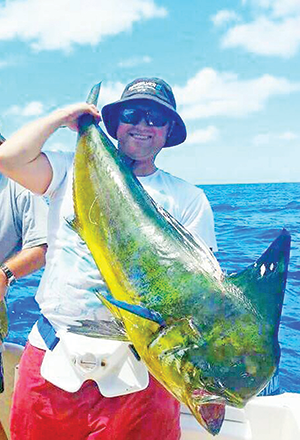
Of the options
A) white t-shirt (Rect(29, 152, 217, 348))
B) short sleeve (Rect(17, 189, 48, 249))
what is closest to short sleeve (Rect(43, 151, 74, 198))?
white t-shirt (Rect(29, 152, 217, 348))

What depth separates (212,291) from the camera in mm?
1432

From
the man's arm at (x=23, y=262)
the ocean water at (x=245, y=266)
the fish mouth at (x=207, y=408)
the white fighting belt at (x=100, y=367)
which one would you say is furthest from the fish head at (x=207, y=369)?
the man's arm at (x=23, y=262)

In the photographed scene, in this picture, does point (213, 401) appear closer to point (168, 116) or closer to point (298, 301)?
point (168, 116)

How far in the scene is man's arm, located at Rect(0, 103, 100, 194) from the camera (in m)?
1.94

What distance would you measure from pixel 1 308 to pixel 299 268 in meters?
7.13

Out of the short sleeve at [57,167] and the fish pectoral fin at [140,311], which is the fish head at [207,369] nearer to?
the fish pectoral fin at [140,311]

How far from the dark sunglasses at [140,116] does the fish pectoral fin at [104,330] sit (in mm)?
992

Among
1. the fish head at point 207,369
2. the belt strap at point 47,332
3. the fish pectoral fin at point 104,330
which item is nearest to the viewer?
the fish head at point 207,369

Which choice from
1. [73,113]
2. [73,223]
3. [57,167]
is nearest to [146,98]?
[73,113]

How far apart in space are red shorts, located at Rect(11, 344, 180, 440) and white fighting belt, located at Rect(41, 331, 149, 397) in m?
0.08

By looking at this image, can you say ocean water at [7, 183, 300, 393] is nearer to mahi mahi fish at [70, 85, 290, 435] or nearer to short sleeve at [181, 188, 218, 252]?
mahi mahi fish at [70, 85, 290, 435]

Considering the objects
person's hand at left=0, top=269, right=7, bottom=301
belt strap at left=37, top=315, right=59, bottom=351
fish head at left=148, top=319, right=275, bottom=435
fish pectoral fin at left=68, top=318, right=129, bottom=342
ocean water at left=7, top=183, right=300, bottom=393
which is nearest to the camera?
fish head at left=148, top=319, right=275, bottom=435

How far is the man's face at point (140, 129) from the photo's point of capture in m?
2.18

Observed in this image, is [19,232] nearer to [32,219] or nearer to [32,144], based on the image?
[32,219]
